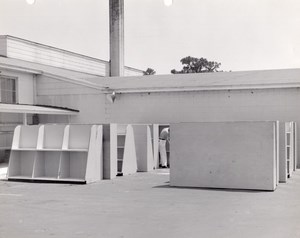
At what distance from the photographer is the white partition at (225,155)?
12320 millimetres

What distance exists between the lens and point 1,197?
11.7 meters

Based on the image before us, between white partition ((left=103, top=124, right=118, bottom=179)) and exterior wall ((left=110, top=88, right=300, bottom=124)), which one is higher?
exterior wall ((left=110, top=88, right=300, bottom=124))

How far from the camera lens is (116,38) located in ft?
96.1

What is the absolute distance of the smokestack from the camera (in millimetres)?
29250

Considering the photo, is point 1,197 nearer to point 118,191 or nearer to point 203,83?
point 118,191

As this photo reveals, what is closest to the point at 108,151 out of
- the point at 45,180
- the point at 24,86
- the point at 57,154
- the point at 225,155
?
the point at 57,154

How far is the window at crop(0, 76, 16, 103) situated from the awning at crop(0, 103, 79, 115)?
5.54ft

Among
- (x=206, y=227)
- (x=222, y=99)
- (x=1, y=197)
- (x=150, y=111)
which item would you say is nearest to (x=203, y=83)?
(x=222, y=99)

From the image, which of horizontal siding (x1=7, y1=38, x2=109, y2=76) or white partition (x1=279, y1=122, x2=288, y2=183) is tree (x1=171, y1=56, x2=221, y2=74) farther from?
white partition (x1=279, y1=122, x2=288, y2=183)

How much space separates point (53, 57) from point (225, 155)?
61.4 feet

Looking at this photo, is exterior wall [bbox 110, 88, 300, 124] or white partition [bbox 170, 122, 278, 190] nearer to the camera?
white partition [bbox 170, 122, 278, 190]

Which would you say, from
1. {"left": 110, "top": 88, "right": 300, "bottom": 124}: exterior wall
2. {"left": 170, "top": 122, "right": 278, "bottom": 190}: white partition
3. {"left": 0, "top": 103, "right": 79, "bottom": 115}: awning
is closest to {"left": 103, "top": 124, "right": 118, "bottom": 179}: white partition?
{"left": 170, "top": 122, "right": 278, "bottom": 190}: white partition

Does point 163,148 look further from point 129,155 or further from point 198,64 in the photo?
point 198,64

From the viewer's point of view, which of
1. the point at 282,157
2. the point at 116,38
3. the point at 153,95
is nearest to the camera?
the point at 282,157
